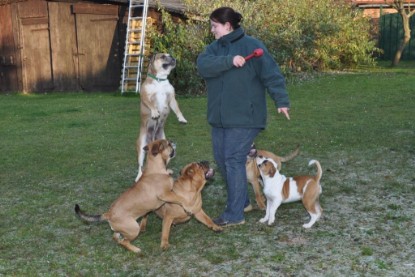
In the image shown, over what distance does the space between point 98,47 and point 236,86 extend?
613 inches

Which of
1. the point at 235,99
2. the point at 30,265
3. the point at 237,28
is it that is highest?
the point at 237,28

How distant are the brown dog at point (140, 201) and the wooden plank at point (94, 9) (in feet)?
49.1

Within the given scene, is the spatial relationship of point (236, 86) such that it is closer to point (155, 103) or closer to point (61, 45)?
point (155, 103)

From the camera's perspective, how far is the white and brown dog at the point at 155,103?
792cm

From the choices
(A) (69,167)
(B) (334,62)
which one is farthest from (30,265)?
(B) (334,62)

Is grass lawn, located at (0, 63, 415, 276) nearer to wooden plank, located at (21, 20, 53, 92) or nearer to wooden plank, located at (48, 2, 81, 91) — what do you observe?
wooden plank, located at (48, 2, 81, 91)

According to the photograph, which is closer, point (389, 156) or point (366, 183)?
point (366, 183)

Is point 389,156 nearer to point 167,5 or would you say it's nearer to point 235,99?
point 235,99

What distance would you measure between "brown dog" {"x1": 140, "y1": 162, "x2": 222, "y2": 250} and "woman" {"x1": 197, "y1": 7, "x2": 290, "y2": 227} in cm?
29

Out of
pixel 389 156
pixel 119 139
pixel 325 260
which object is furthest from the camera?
pixel 119 139

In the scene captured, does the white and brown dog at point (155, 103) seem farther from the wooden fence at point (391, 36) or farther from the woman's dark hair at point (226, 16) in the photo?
the wooden fence at point (391, 36)

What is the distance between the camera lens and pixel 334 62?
2270cm

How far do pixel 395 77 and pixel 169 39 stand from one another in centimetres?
769

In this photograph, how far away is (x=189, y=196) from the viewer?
5836mm
